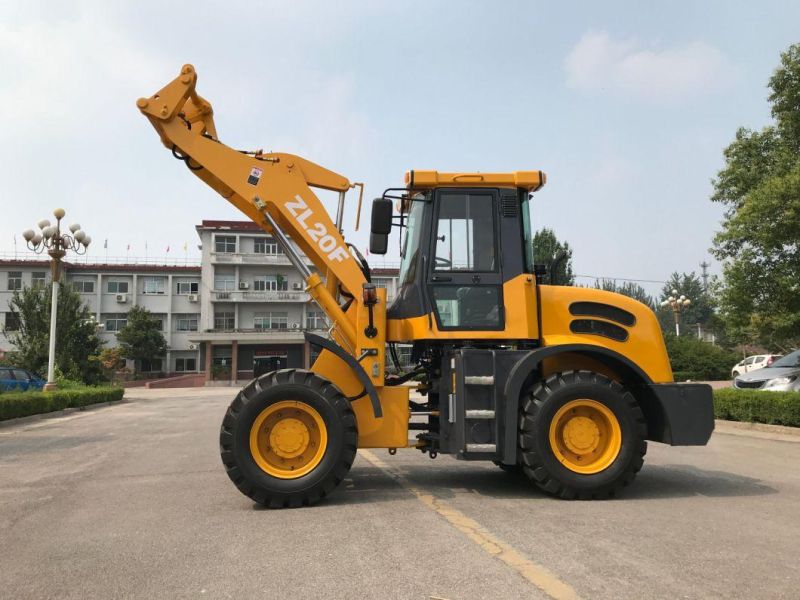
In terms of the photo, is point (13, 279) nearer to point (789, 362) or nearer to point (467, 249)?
point (789, 362)

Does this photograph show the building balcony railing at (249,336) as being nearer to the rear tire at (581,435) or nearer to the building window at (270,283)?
the building window at (270,283)

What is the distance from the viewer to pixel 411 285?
7.00m

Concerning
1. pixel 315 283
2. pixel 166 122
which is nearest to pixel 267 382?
pixel 315 283

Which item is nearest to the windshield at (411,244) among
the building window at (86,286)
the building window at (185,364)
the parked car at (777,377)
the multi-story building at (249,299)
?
the parked car at (777,377)

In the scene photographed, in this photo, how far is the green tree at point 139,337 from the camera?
58.0 metres

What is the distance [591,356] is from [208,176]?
4.79m

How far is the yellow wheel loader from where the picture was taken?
6.20 metres

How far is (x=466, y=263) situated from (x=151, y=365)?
61.4m

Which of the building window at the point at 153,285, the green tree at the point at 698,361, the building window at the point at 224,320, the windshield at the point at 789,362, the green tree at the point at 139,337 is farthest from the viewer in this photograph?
the building window at the point at 153,285

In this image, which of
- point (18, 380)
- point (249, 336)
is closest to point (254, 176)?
point (18, 380)

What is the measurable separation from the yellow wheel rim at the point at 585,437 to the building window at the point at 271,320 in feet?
188

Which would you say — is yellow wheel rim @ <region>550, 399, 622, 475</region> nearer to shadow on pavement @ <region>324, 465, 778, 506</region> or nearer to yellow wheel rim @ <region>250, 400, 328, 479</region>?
shadow on pavement @ <region>324, 465, 778, 506</region>

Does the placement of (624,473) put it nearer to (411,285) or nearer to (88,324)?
(411,285)

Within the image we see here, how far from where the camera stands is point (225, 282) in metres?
61.9
